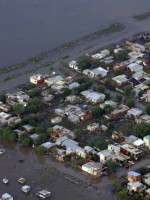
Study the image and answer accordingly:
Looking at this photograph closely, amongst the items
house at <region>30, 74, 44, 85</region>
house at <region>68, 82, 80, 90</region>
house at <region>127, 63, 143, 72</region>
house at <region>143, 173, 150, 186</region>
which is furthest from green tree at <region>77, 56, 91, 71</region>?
house at <region>143, 173, 150, 186</region>

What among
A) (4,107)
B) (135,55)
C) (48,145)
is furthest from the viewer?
(135,55)

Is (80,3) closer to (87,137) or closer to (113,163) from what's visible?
(87,137)

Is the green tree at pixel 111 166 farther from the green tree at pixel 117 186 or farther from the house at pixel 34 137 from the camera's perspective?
the house at pixel 34 137

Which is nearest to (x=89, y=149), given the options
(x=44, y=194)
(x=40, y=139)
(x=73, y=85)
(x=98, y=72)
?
(x=40, y=139)

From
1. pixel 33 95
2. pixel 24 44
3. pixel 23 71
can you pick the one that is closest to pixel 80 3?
pixel 24 44

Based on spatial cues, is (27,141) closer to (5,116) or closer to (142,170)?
(5,116)

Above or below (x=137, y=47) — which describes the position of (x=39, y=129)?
above
